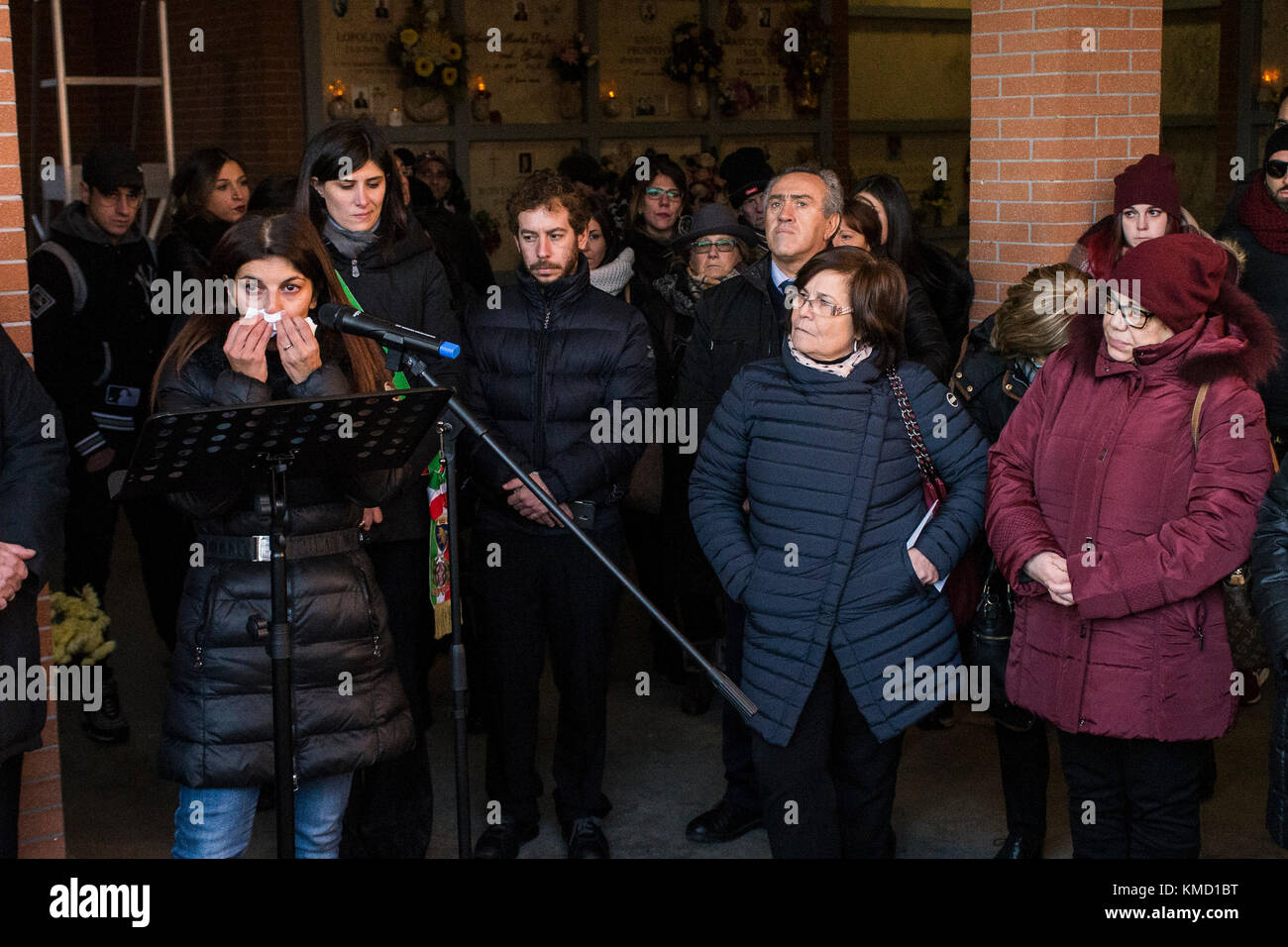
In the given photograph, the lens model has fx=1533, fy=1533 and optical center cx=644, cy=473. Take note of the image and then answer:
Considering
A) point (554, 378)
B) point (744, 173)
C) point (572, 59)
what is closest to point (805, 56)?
point (572, 59)

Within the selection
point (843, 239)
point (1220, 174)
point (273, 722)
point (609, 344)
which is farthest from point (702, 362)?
point (1220, 174)

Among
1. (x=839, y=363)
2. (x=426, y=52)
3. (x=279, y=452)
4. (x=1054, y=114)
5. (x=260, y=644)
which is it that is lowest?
(x=260, y=644)

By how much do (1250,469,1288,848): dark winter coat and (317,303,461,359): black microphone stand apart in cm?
178

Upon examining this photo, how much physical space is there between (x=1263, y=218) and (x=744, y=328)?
179 cm

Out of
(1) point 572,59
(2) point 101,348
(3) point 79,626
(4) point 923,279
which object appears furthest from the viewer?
(1) point 572,59

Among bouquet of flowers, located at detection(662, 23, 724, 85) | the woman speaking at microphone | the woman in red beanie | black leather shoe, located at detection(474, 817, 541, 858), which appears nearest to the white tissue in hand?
the woman speaking at microphone

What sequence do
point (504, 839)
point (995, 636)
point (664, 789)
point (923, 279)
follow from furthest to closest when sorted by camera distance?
1. point (923, 279)
2. point (664, 789)
3. point (504, 839)
4. point (995, 636)

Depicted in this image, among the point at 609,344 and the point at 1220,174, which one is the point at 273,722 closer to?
the point at 609,344

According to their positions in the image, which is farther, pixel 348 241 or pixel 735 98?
pixel 735 98

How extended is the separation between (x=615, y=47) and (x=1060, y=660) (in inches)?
329

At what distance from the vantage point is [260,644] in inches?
132

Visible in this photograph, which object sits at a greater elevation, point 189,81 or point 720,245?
point 189,81

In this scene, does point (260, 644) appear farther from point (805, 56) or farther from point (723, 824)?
point (805, 56)

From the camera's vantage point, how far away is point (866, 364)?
3748 mm
